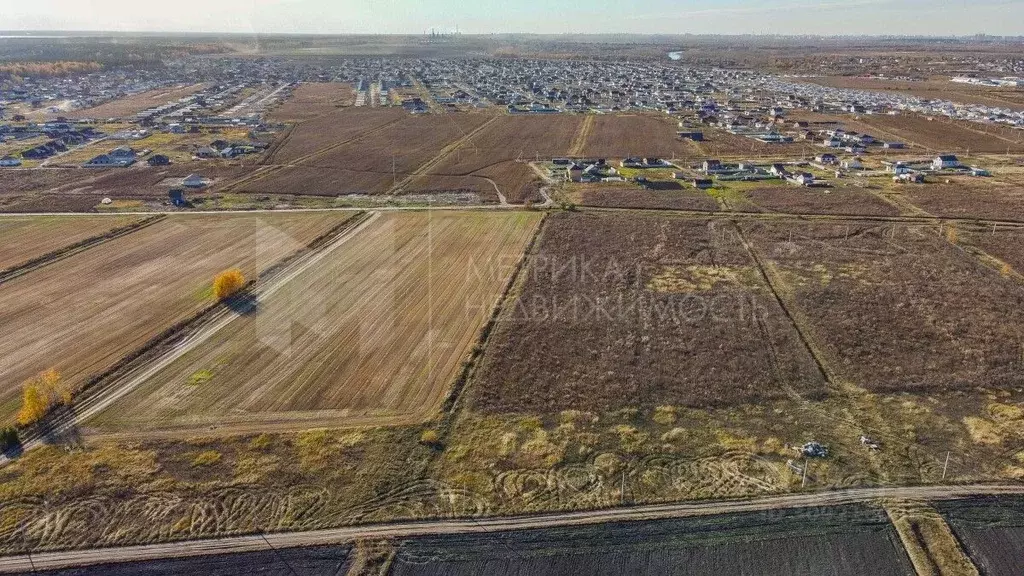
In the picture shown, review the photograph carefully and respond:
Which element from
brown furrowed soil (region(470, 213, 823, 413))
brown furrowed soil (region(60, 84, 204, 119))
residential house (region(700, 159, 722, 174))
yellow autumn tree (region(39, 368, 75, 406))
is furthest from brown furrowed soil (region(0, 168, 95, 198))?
residential house (region(700, 159, 722, 174))

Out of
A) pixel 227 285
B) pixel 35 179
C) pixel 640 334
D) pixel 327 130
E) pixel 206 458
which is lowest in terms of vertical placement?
pixel 206 458

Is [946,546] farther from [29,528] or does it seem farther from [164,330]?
[164,330]

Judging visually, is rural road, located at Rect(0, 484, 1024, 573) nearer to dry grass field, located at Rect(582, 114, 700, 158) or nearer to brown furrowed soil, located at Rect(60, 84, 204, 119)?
dry grass field, located at Rect(582, 114, 700, 158)

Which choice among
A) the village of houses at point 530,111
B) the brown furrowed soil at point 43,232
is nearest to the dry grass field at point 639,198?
the village of houses at point 530,111

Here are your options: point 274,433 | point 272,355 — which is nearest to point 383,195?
point 272,355

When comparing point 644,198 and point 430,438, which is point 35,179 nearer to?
point 644,198

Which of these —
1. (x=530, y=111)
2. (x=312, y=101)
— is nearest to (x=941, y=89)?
(x=530, y=111)
